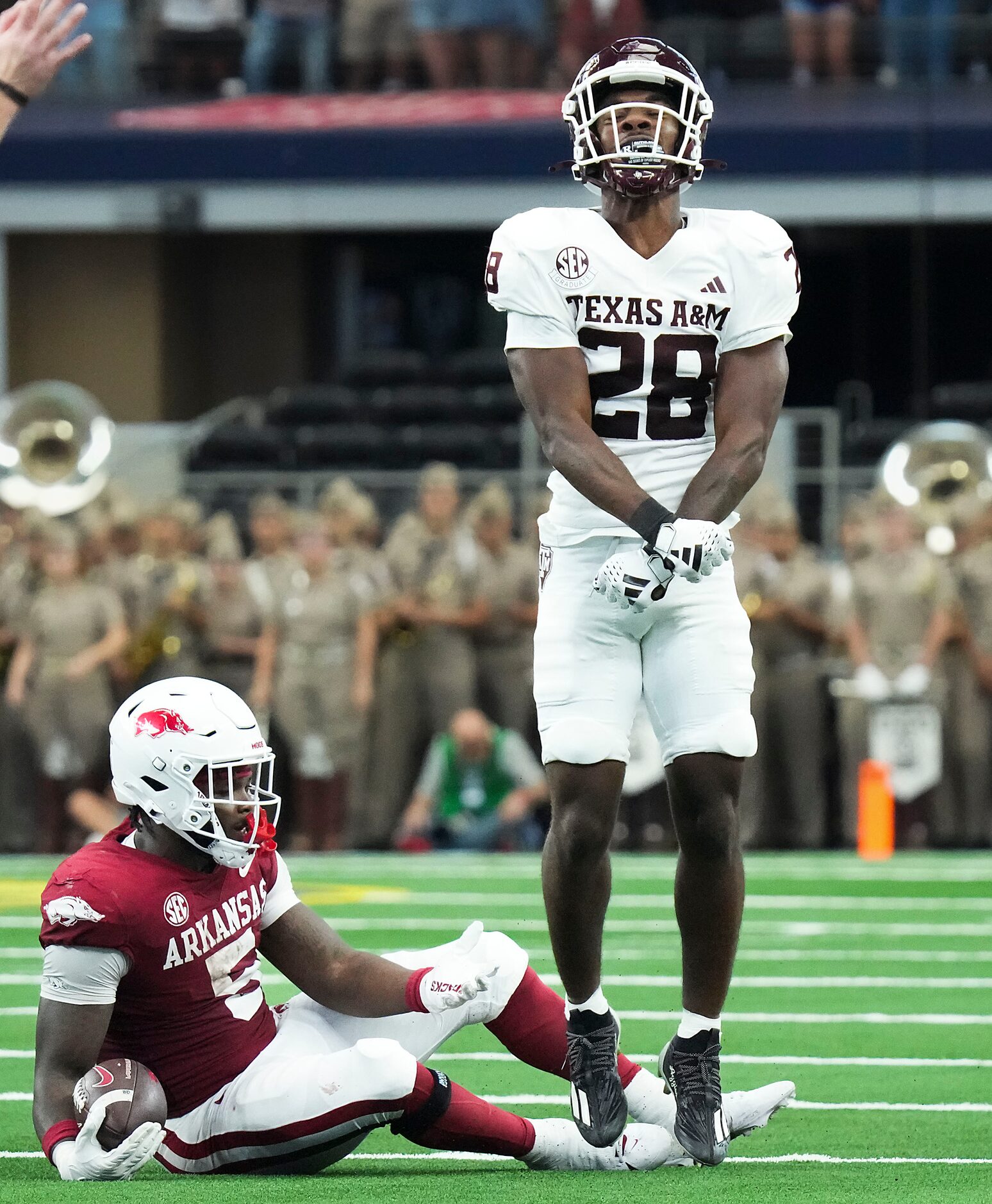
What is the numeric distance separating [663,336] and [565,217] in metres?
0.31

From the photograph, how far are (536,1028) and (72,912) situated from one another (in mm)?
976

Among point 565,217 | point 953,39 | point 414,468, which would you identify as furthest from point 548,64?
point 565,217

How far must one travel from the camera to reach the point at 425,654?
11.6 m

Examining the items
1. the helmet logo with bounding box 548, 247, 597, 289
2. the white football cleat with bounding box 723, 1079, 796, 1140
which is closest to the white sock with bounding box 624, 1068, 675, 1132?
the white football cleat with bounding box 723, 1079, 796, 1140

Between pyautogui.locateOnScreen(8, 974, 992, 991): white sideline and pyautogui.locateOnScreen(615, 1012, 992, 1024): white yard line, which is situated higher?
pyautogui.locateOnScreen(615, 1012, 992, 1024): white yard line

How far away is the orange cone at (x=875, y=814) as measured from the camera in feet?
35.1

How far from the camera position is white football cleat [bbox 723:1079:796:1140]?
14.6 feet

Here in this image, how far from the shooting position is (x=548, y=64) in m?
17.8

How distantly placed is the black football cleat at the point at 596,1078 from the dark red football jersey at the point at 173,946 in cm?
58

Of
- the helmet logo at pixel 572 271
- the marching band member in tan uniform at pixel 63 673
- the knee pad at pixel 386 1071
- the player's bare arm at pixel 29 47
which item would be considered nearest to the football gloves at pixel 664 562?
the helmet logo at pixel 572 271

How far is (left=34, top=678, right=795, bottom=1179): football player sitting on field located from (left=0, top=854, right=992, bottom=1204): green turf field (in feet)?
0.29

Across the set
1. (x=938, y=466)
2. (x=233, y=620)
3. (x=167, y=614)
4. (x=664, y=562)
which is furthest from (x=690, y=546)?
(x=938, y=466)

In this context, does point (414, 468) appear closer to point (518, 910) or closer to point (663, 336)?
point (518, 910)

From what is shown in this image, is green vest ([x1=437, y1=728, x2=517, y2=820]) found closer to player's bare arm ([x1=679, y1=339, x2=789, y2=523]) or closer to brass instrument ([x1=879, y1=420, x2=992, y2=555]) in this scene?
brass instrument ([x1=879, y1=420, x2=992, y2=555])
